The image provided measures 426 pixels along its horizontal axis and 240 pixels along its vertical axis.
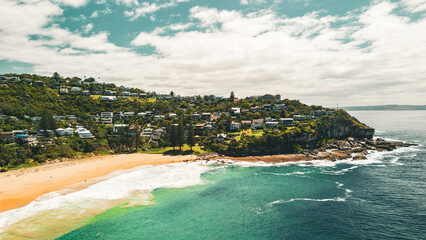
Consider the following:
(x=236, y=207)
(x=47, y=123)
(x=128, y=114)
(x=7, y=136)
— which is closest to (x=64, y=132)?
(x=47, y=123)

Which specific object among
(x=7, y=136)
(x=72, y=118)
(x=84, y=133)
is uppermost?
(x=72, y=118)

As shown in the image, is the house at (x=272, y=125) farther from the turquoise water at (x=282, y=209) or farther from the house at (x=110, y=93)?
the house at (x=110, y=93)

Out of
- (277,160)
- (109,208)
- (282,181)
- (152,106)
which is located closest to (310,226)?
(282,181)

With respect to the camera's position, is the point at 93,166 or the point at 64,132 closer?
the point at 93,166

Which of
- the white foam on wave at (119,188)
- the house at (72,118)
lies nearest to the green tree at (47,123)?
the house at (72,118)

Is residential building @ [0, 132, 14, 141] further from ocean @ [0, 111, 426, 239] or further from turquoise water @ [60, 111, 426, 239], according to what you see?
turquoise water @ [60, 111, 426, 239]

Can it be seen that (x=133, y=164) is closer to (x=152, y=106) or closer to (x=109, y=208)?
(x=109, y=208)

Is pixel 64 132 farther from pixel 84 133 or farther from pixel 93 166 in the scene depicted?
pixel 93 166

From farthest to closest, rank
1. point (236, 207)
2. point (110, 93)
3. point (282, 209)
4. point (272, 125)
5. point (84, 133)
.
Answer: point (110, 93), point (272, 125), point (84, 133), point (236, 207), point (282, 209)
